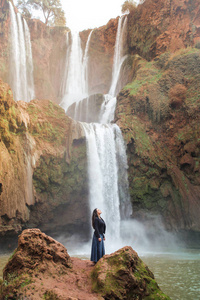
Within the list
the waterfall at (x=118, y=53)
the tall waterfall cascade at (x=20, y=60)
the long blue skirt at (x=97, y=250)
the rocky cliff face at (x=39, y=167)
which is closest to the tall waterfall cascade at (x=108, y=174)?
the rocky cliff face at (x=39, y=167)

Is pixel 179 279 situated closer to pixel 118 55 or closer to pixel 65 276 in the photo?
pixel 65 276

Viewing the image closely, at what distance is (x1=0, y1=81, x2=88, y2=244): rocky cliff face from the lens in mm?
11438

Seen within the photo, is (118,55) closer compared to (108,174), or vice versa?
(108,174)

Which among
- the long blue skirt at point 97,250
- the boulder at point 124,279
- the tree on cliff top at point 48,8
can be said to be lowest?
the boulder at point 124,279

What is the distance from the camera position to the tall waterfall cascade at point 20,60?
1048 inches

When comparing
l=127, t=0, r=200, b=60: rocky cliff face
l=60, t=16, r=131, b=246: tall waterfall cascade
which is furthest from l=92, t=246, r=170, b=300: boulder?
l=127, t=0, r=200, b=60: rocky cliff face

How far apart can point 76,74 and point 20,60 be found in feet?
28.5

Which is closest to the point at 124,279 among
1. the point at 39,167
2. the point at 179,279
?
the point at 179,279

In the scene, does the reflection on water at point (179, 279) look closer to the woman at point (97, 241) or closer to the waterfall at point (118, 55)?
the woman at point (97, 241)

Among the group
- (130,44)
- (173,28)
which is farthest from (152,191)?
(130,44)

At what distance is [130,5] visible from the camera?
28.9 metres

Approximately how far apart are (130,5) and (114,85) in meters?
10.8

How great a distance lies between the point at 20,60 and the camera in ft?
91.5

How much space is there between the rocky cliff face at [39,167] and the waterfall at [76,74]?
16.9 meters
